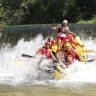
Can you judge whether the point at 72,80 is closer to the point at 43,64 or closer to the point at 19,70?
the point at 43,64

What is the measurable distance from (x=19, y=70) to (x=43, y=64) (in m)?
1.12

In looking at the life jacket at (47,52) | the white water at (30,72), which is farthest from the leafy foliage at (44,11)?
the life jacket at (47,52)

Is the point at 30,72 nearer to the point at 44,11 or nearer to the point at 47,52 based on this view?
the point at 47,52

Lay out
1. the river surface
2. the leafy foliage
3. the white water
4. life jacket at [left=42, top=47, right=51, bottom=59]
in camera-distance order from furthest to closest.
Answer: the leafy foliage < life jacket at [left=42, top=47, right=51, bottom=59] < the white water < the river surface

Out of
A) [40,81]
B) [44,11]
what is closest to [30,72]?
[40,81]

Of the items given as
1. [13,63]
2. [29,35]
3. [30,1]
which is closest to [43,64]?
[13,63]

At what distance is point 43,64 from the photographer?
1160 centimetres

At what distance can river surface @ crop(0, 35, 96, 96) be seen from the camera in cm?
880

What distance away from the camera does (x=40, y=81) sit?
1098cm

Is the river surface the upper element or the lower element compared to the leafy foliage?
lower

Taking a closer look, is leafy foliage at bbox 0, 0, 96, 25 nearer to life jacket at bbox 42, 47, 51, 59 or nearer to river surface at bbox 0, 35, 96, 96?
river surface at bbox 0, 35, 96, 96

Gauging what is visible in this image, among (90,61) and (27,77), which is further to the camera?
(90,61)

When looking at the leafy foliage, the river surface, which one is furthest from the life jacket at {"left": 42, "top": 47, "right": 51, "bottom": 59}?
the leafy foliage

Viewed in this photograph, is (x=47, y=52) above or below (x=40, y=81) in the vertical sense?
above
